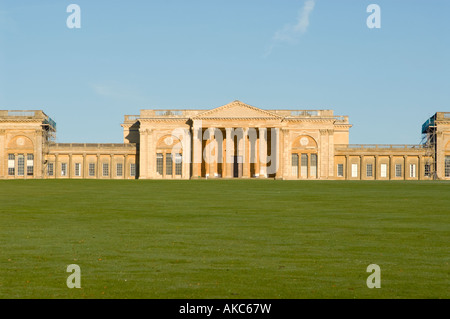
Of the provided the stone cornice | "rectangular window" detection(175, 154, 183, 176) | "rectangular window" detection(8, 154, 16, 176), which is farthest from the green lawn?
"rectangular window" detection(8, 154, 16, 176)

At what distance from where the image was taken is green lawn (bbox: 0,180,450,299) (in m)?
11.7

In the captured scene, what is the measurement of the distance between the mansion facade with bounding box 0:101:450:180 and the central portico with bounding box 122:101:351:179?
159 millimetres

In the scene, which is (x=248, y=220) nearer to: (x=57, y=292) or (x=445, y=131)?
(x=57, y=292)

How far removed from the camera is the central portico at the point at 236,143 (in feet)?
331

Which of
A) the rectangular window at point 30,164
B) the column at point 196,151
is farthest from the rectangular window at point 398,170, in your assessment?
the rectangular window at point 30,164

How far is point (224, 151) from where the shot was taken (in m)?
105

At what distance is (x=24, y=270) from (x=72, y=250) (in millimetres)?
2668

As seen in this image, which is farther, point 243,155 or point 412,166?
point 412,166

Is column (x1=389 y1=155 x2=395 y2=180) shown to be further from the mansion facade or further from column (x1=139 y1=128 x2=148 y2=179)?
column (x1=139 y1=128 x2=148 y2=179)

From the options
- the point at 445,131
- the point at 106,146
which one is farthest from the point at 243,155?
the point at 445,131

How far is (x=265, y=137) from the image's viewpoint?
10312 cm

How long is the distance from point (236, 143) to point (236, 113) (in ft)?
19.9

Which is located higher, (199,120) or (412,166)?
(199,120)

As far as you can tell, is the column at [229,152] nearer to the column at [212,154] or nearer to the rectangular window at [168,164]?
the column at [212,154]
